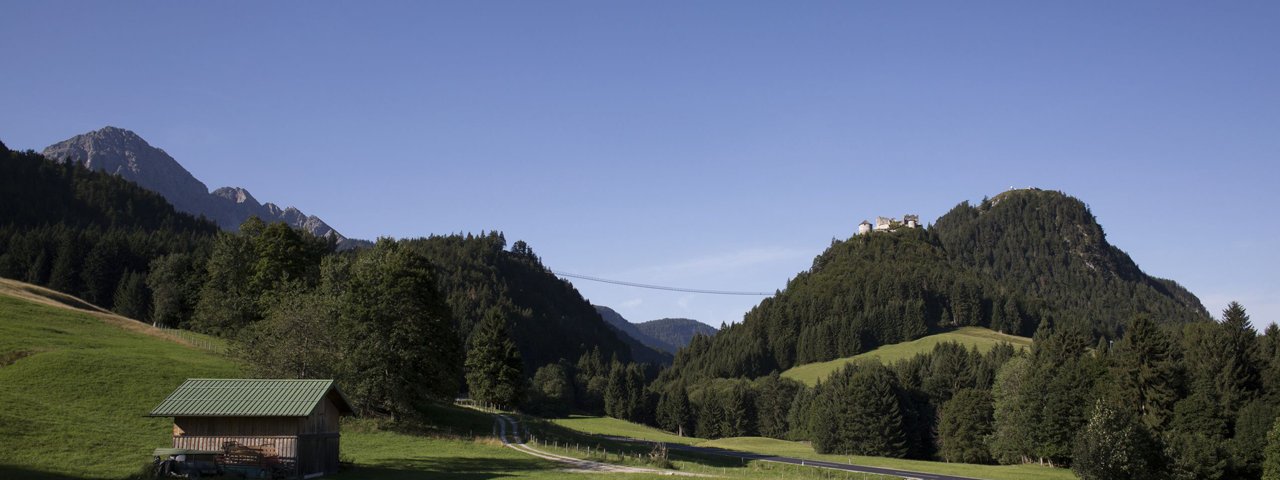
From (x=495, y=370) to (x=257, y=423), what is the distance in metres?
59.4

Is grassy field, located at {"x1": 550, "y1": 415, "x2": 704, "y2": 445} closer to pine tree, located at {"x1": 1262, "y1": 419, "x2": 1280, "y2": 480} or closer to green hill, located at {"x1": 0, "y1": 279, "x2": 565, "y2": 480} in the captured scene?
green hill, located at {"x1": 0, "y1": 279, "x2": 565, "y2": 480}

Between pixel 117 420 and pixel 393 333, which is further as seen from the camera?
pixel 393 333

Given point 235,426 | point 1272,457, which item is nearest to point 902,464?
point 1272,457

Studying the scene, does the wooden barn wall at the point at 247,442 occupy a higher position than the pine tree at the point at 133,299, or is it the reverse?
the pine tree at the point at 133,299

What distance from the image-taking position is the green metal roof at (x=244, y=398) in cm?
4069

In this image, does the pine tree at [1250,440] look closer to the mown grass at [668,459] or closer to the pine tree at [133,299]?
the mown grass at [668,459]

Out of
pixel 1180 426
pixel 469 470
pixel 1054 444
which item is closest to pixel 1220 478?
pixel 1180 426

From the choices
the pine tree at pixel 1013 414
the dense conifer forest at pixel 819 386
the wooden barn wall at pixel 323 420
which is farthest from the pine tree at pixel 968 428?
the wooden barn wall at pixel 323 420

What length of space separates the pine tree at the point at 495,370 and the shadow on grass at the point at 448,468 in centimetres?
4951

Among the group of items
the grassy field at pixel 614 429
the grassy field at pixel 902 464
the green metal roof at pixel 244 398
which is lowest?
the grassy field at pixel 902 464

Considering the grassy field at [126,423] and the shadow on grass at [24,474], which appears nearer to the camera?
the shadow on grass at [24,474]

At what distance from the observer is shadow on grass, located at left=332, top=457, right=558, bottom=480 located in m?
41.7

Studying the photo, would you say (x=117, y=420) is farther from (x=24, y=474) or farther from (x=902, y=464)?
(x=902, y=464)

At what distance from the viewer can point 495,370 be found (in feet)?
329
